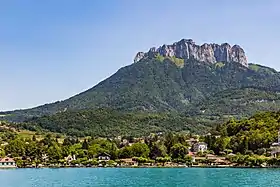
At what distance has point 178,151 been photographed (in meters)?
111

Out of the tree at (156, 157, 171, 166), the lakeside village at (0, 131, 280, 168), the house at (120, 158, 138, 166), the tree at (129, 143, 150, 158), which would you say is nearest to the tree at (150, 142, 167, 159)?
the lakeside village at (0, 131, 280, 168)

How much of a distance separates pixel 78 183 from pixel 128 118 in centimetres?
13181

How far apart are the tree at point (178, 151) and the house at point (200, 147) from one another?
17.8 feet

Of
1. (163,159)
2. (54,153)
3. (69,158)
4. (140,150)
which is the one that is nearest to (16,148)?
(54,153)

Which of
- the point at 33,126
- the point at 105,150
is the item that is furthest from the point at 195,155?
the point at 33,126

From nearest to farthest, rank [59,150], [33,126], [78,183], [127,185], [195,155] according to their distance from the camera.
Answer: [127,185] → [78,183] → [195,155] → [59,150] → [33,126]

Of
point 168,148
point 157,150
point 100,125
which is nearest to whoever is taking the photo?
point 157,150

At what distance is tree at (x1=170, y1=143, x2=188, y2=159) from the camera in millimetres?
111062

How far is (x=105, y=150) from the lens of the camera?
122 metres

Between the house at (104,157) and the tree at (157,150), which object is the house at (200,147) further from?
the house at (104,157)

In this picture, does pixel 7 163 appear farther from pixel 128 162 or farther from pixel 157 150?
pixel 157 150

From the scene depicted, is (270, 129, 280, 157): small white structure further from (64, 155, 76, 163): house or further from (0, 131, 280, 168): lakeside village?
(64, 155, 76, 163): house

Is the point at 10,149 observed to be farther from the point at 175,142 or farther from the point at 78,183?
the point at 78,183

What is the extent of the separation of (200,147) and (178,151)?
842cm
